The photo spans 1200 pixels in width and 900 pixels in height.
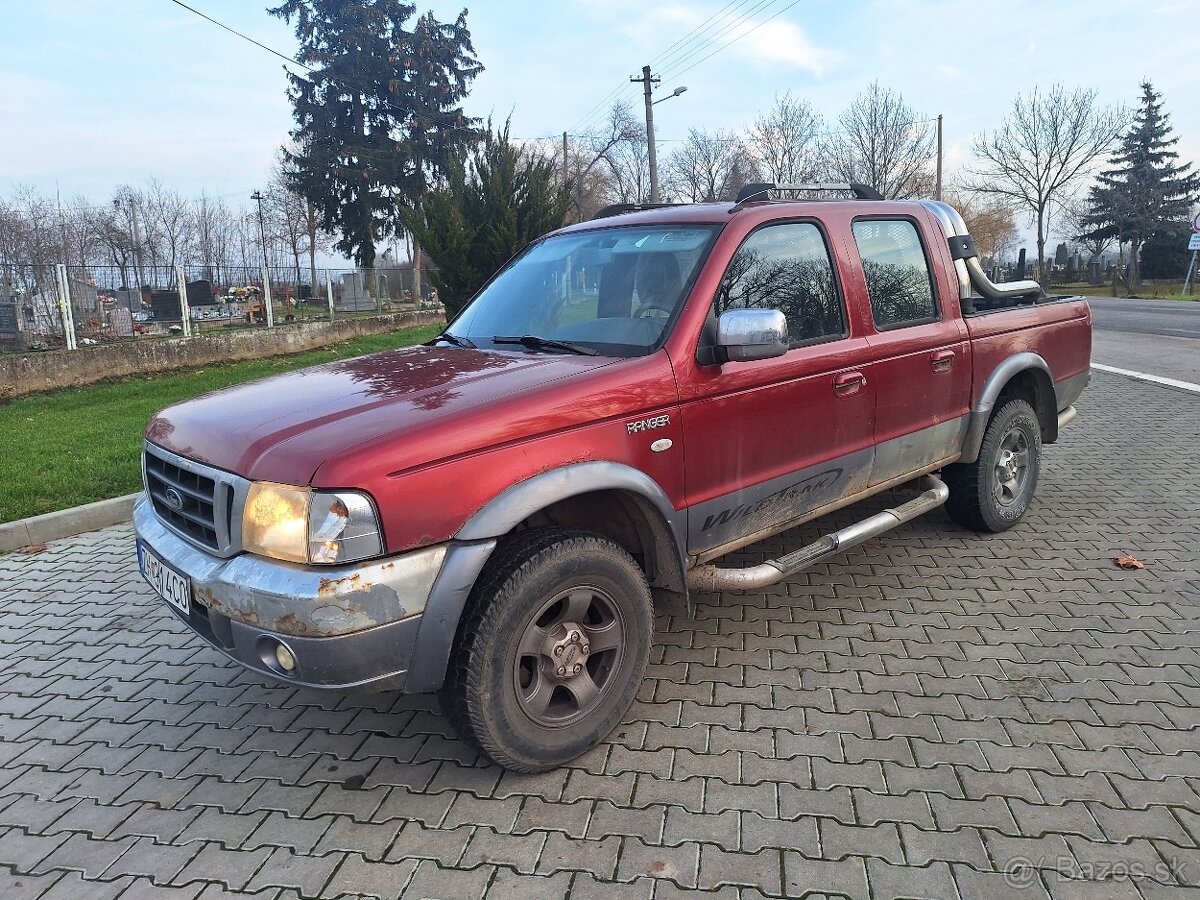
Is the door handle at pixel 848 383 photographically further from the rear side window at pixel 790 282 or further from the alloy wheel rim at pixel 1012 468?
the alloy wheel rim at pixel 1012 468

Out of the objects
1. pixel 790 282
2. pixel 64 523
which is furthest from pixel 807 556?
pixel 64 523

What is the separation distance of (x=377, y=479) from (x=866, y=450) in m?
2.47

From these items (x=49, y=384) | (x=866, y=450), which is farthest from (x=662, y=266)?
(x=49, y=384)

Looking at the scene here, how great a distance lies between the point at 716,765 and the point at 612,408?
4.35 feet

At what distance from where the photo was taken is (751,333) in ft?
9.82

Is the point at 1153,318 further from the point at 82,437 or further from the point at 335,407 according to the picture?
the point at 335,407

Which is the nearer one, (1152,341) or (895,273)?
(895,273)

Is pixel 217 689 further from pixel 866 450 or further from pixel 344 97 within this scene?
pixel 344 97

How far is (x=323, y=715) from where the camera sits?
3.39 meters

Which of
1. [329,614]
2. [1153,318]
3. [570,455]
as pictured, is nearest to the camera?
[329,614]

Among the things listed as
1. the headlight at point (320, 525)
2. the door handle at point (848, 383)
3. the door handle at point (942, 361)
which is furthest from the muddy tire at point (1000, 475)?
the headlight at point (320, 525)

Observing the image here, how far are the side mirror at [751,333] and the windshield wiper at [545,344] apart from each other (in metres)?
0.53

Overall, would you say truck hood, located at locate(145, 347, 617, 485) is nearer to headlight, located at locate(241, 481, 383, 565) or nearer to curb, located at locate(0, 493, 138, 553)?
headlight, located at locate(241, 481, 383, 565)

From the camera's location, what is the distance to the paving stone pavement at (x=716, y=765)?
7.89 feet
